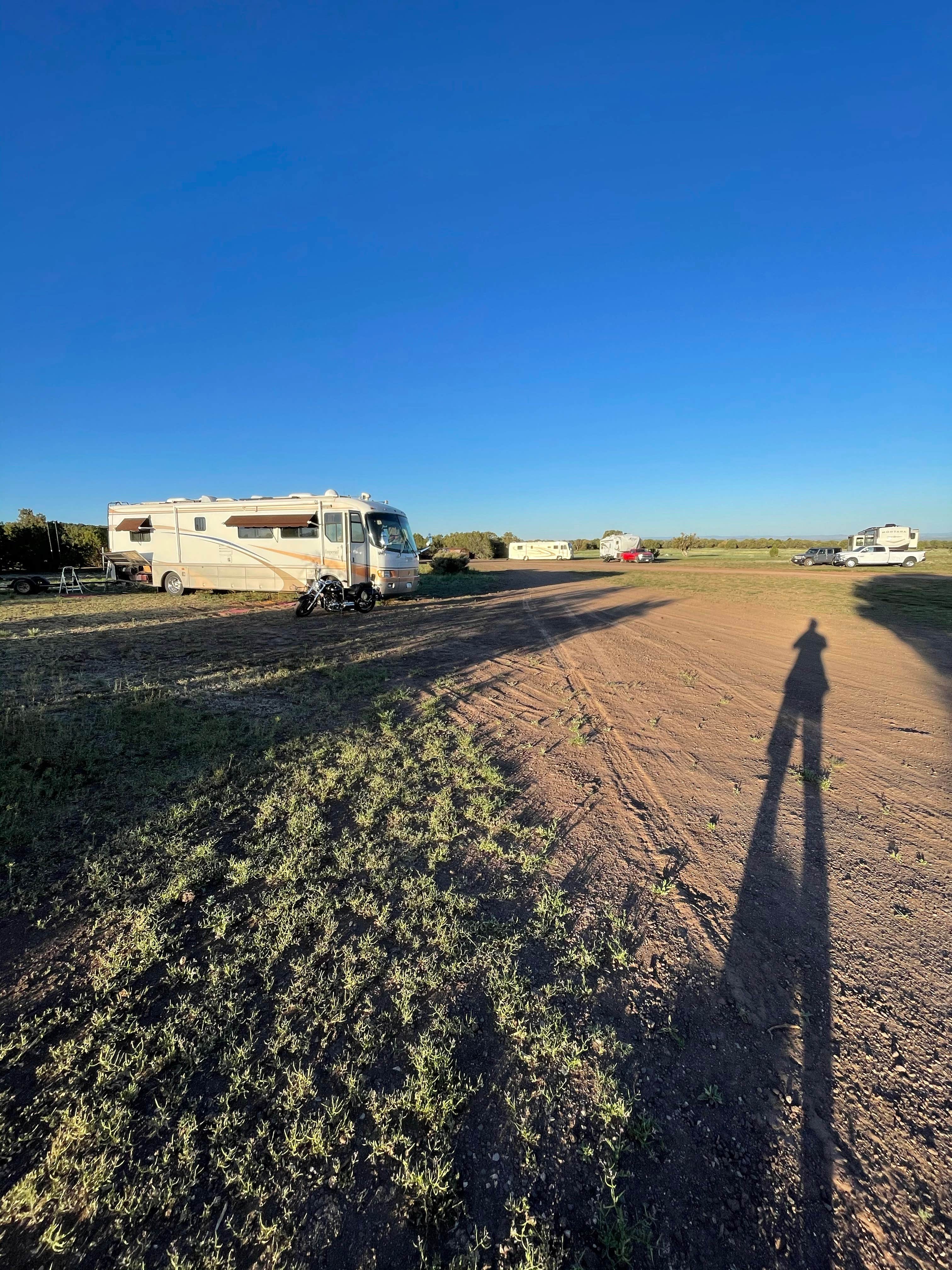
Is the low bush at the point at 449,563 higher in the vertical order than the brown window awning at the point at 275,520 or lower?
lower

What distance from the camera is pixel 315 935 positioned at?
2.83 meters

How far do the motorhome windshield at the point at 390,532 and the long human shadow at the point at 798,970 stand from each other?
530 inches

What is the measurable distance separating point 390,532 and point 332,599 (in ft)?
9.49

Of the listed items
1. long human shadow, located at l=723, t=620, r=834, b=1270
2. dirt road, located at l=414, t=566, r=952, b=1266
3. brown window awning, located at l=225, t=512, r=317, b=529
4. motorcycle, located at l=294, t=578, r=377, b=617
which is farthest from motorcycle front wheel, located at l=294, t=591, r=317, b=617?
long human shadow, located at l=723, t=620, r=834, b=1270

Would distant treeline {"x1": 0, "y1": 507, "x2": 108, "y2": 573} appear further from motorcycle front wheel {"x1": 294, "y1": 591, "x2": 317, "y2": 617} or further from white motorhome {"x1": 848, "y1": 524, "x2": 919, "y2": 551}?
white motorhome {"x1": 848, "y1": 524, "x2": 919, "y2": 551}

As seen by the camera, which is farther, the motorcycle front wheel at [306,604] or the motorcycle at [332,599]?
the motorcycle at [332,599]

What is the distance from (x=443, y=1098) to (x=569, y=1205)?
532 mm

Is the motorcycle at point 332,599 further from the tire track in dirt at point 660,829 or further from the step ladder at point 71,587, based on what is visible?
the tire track in dirt at point 660,829

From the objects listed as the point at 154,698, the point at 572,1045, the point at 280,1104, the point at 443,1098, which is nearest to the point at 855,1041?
the point at 572,1045

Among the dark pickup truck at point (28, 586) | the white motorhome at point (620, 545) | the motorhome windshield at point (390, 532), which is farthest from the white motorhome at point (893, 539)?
the dark pickup truck at point (28, 586)

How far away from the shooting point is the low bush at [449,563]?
1572 inches

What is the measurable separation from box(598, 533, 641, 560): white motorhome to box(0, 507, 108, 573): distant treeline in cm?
5001

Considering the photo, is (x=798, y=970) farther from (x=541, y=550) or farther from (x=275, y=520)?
(x=541, y=550)

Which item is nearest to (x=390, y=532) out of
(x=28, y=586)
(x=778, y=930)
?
(x=778, y=930)
